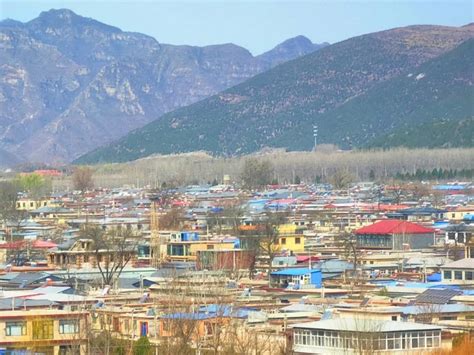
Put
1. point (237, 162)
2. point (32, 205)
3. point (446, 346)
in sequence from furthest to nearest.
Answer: point (237, 162)
point (32, 205)
point (446, 346)

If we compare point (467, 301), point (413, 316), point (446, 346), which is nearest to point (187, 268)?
point (467, 301)

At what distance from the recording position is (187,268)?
5819 centimetres

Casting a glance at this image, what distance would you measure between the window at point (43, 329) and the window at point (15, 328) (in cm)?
38

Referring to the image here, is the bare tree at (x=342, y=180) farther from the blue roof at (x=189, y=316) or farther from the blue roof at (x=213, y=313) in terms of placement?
the blue roof at (x=189, y=316)

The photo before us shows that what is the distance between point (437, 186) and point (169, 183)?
2828cm

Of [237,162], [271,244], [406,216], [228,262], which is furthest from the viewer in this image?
[237,162]

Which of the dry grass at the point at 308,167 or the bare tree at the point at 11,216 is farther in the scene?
the dry grass at the point at 308,167

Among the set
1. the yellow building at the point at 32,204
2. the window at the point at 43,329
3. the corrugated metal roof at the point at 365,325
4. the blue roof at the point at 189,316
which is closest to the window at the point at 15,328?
the window at the point at 43,329

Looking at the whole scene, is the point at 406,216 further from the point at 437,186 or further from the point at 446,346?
the point at 446,346

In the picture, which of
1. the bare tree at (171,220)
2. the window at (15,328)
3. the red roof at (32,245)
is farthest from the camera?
the bare tree at (171,220)

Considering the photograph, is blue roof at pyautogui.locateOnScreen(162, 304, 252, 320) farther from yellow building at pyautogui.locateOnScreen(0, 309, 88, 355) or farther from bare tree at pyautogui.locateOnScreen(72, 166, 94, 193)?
bare tree at pyautogui.locateOnScreen(72, 166, 94, 193)

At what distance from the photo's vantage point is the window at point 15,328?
3747cm

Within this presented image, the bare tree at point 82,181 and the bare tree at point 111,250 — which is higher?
the bare tree at point 82,181

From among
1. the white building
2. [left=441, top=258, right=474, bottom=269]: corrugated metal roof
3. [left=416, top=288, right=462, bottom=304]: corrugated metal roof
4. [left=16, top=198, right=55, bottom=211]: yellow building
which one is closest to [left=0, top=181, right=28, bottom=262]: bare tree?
[left=16, top=198, right=55, bottom=211]: yellow building
